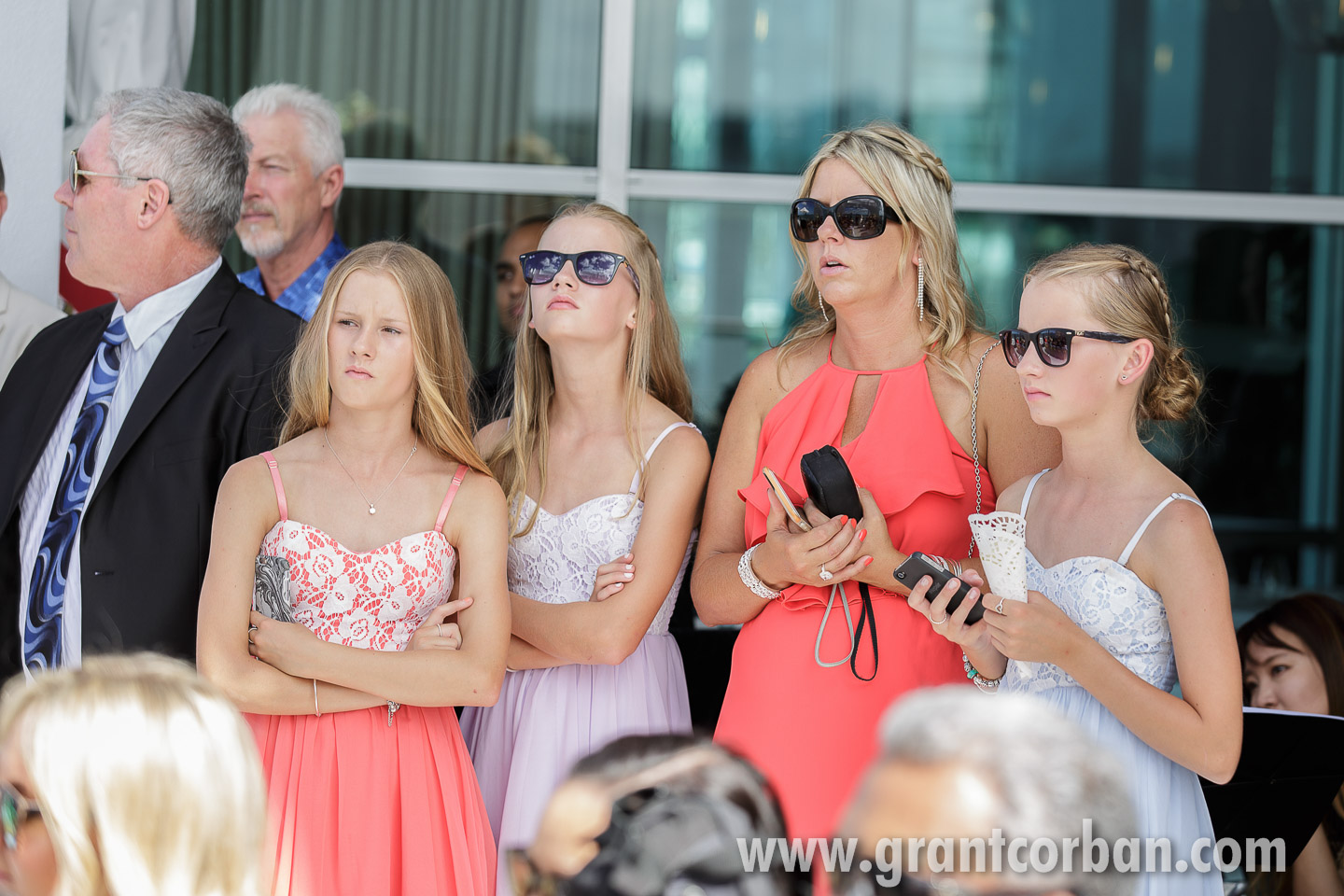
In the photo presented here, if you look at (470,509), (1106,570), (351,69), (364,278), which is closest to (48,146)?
(351,69)

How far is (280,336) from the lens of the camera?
10.3 ft

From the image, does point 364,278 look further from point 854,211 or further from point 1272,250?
point 1272,250

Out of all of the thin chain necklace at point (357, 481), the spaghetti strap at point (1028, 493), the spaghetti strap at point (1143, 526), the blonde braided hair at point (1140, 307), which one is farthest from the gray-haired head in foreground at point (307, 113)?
the spaghetti strap at point (1143, 526)

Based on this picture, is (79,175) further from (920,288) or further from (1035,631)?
(1035,631)

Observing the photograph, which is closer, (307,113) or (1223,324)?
(307,113)

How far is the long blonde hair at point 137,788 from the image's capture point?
1.42 meters

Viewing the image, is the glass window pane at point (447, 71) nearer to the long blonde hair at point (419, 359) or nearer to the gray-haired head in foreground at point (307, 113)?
the gray-haired head in foreground at point (307, 113)

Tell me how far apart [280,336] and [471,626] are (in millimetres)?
1023

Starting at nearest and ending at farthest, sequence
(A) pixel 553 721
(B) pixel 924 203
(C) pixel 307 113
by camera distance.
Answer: (B) pixel 924 203
(A) pixel 553 721
(C) pixel 307 113

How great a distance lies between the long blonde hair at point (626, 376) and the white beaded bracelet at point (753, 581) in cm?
36

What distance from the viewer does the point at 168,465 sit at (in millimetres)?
2955

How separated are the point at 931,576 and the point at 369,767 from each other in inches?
48.4

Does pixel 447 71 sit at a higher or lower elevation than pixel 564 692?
higher

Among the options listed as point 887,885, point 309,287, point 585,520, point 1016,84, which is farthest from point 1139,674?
point 1016,84
